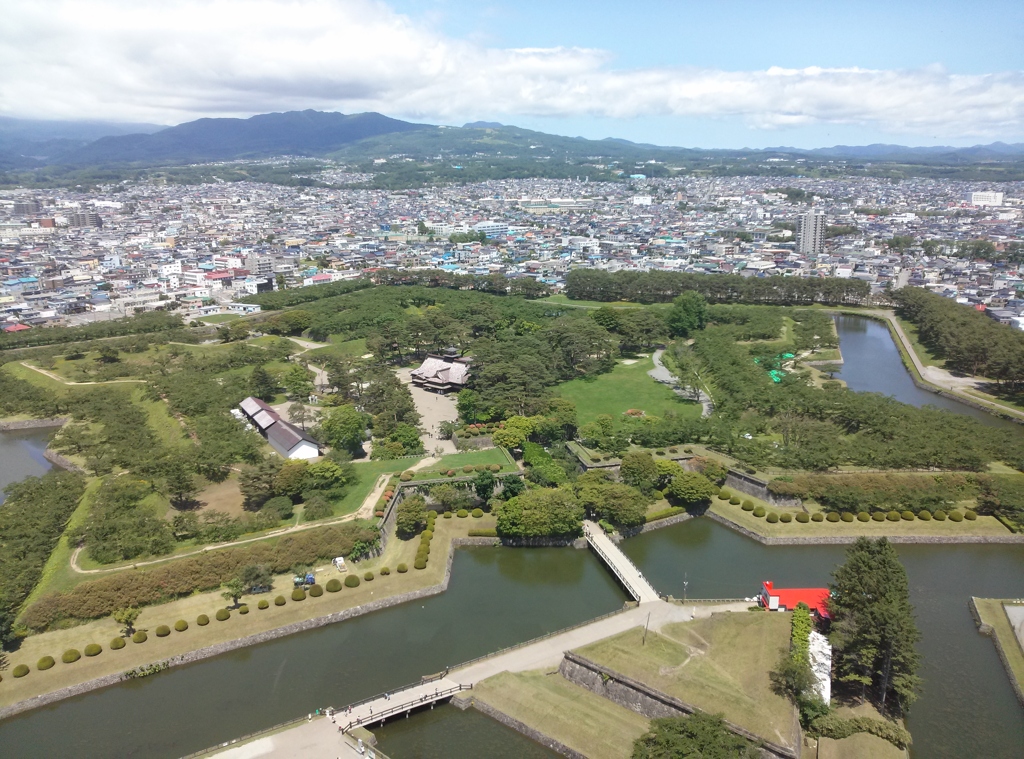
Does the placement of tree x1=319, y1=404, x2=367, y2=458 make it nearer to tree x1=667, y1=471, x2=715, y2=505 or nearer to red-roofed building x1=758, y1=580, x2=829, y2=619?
tree x1=667, y1=471, x2=715, y2=505

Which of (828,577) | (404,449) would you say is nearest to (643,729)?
(828,577)

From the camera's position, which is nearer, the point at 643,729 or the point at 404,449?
the point at 643,729

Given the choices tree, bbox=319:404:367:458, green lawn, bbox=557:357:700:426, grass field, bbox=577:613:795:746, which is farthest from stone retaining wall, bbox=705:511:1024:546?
tree, bbox=319:404:367:458

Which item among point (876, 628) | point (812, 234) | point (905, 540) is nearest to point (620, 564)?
point (876, 628)

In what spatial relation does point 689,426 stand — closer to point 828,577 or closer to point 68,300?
point 828,577

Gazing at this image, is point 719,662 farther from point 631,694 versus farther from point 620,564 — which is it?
point 620,564

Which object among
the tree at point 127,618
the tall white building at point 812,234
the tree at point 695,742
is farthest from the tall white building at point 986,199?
the tree at point 127,618
